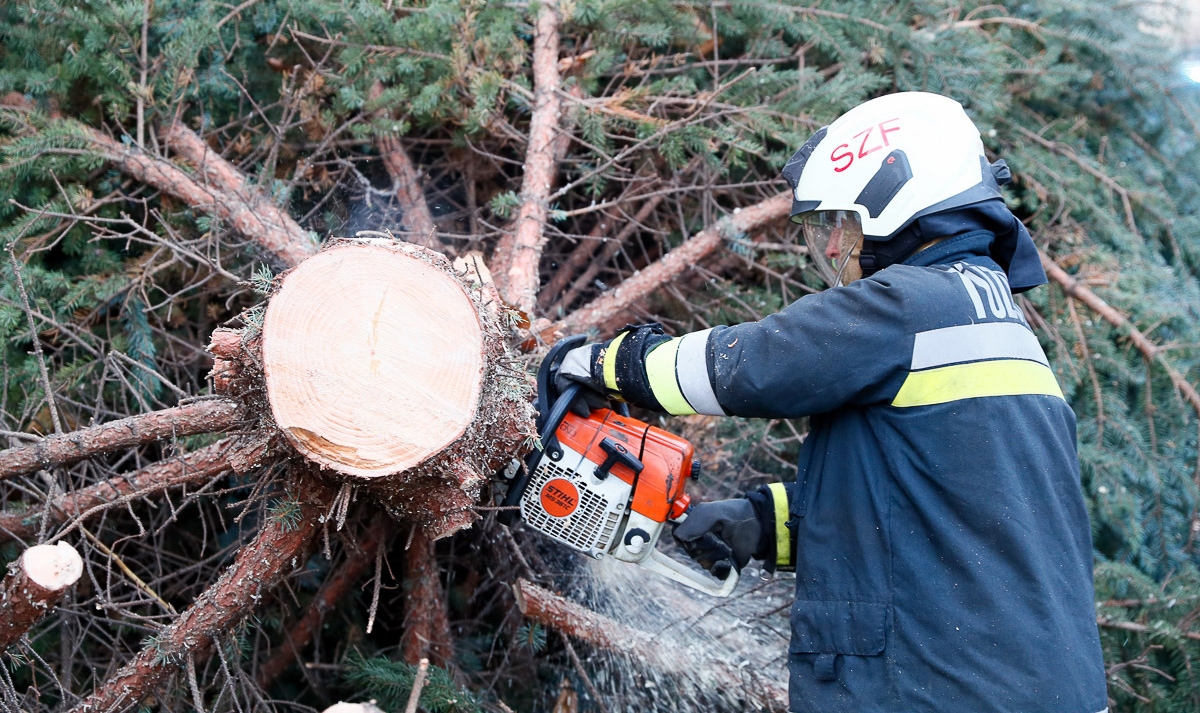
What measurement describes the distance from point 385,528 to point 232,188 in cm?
127

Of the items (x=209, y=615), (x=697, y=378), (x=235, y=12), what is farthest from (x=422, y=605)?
(x=235, y=12)

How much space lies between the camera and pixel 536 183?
9.93 feet

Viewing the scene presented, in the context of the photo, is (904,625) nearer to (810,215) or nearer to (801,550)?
(801,550)

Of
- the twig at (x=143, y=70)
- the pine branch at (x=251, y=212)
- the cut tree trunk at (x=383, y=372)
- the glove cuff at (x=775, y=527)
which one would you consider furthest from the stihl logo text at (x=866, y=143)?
the twig at (x=143, y=70)

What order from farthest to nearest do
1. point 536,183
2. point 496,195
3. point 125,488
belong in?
point 496,195, point 536,183, point 125,488

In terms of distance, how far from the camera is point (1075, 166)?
3.92m

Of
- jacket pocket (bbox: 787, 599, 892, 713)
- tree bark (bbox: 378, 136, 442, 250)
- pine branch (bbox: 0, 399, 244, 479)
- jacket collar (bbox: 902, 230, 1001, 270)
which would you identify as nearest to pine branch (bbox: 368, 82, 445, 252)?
tree bark (bbox: 378, 136, 442, 250)

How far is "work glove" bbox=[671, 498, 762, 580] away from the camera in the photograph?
2.38 metres

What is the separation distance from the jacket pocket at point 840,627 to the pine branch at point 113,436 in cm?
157

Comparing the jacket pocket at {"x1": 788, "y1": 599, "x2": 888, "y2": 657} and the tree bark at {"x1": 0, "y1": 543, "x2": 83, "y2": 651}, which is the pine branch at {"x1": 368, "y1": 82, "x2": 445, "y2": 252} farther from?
the jacket pocket at {"x1": 788, "y1": 599, "x2": 888, "y2": 657}

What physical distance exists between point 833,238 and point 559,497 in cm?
101

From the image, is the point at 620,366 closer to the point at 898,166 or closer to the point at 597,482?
the point at 597,482

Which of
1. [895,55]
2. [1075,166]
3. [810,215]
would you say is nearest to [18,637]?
[810,215]

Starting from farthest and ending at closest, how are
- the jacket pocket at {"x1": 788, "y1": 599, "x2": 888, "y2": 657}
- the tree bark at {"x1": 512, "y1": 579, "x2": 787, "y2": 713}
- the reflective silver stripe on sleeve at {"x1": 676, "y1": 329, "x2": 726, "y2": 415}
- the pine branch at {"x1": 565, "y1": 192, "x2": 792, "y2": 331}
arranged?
the pine branch at {"x1": 565, "y1": 192, "x2": 792, "y2": 331}, the tree bark at {"x1": 512, "y1": 579, "x2": 787, "y2": 713}, the reflective silver stripe on sleeve at {"x1": 676, "y1": 329, "x2": 726, "y2": 415}, the jacket pocket at {"x1": 788, "y1": 599, "x2": 888, "y2": 657}
